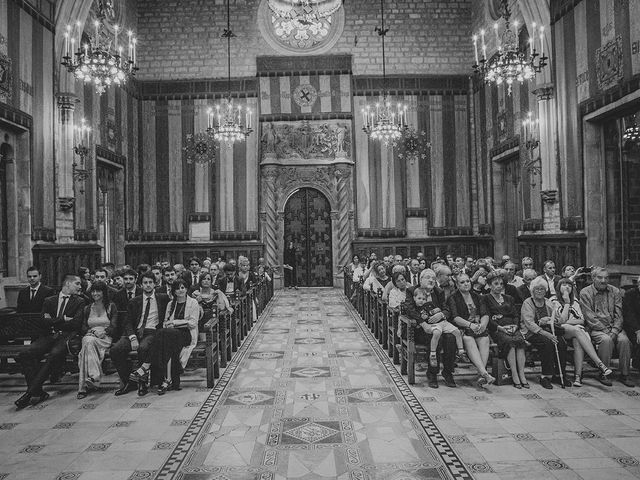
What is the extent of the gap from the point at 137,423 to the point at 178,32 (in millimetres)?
15162

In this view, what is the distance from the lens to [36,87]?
10.2m

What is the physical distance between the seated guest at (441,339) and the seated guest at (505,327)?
1.67 feet

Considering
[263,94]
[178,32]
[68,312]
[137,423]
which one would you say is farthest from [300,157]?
[137,423]

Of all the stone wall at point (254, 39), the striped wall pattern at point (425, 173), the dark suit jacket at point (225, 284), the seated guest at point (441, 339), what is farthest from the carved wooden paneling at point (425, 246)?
the seated guest at point (441, 339)

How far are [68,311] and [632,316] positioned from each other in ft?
21.9

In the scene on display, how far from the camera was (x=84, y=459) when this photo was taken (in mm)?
3957

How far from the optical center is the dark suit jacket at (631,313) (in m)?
6.03

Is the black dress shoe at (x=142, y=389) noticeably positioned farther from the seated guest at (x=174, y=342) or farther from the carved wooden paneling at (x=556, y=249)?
the carved wooden paneling at (x=556, y=249)

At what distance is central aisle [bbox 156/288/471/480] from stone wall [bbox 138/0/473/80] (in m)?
11.9

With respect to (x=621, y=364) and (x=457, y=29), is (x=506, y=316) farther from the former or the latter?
(x=457, y=29)

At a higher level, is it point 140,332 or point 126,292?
point 126,292

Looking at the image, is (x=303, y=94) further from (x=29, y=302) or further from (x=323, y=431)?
(x=323, y=431)

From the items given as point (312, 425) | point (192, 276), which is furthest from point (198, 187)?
point (312, 425)

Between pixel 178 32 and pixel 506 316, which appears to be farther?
pixel 178 32
